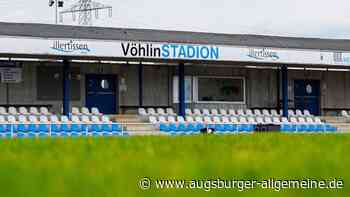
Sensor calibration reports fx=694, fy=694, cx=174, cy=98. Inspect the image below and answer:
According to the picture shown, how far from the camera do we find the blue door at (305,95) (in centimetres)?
Result: 3888

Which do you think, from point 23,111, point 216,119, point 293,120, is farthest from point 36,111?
point 293,120

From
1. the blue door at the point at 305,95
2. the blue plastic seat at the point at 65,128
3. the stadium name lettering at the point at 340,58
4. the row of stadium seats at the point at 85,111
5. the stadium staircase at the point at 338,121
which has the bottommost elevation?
the stadium staircase at the point at 338,121

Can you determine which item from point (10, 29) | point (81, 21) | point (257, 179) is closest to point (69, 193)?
point (257, 179)

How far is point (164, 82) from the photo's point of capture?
117ft

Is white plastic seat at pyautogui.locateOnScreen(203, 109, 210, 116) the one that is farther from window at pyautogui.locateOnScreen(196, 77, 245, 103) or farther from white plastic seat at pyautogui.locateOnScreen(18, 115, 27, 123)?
white plastic seat at pyautogui.locateOnScreen(18, 115, 27, 123)

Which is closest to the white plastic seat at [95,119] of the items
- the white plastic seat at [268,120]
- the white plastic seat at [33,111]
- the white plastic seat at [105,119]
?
the white plastic seat at [105,119]

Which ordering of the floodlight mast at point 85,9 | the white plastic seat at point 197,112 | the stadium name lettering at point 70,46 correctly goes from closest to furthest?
the stadium name lettering at point 70,46 < the white plastic seat at point 197,112 < the floodlight mast at point 85,9

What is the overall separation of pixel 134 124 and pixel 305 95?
12077 millimetres

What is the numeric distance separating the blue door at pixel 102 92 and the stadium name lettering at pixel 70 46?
197 inches

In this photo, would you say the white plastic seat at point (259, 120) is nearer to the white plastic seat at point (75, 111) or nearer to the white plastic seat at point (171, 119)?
the white plastic seat at point (171, 119)

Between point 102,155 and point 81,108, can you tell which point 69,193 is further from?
point 81,108

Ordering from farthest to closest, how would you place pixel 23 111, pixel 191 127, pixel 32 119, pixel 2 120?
pixel 23 111 < pixel 191 127 < pixel 32 119 < pixel 2 120

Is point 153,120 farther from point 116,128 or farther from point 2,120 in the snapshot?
point 2,120

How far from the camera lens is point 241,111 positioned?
34906 millimetres
